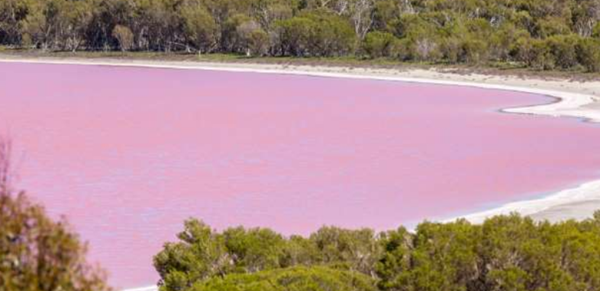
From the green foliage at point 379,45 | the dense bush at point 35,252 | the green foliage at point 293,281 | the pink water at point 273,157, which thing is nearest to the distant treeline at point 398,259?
the green foliage at point 293,281

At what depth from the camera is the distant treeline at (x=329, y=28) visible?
7188cm

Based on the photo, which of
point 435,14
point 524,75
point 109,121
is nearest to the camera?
point 109,121

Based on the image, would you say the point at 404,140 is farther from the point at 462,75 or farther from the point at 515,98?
the point at 462,75

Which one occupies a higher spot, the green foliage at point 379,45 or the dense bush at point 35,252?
the dense bush at point 35,252

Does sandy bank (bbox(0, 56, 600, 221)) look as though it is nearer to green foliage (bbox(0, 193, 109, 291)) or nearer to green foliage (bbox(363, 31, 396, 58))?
green foliage (bbox(363, 31, 396, 58))

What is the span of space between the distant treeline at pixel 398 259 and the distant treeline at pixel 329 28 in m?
51.8

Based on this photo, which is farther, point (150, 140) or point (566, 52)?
point (566, 52)

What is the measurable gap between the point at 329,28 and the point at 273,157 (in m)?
46.7

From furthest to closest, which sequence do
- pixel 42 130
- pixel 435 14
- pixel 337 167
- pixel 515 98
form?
pixel 435 14
pixel 515 98
pixel 42 130
pixel 337 167

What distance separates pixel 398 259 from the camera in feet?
37.7

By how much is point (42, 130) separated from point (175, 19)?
4934 centimetres

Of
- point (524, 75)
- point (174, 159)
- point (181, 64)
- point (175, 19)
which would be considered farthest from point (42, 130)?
point (175, 19)

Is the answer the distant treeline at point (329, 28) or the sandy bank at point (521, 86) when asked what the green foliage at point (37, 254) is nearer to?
the sandy bank at point (521, 86)

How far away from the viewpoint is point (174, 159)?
32.3m
